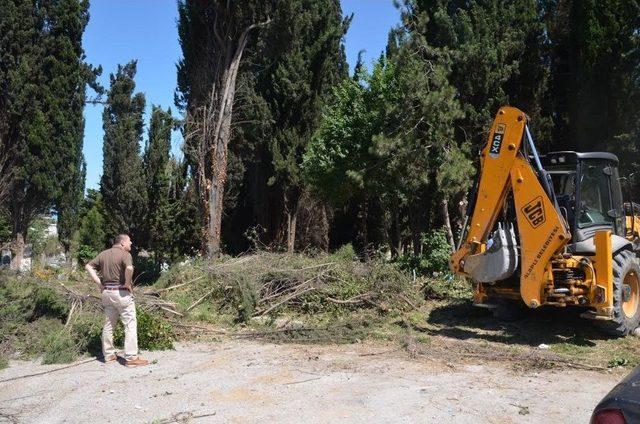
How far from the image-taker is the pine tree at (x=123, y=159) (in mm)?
24578

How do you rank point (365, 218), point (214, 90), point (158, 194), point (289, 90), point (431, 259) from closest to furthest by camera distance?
point (431, 259) → point (214, 90) → point (289, 90) → point (365, 218) → point (158, 194)

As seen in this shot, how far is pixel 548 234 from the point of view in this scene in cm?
852

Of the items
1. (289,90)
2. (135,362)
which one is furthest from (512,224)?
(289,90)

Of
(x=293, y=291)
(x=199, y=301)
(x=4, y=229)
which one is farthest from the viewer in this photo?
(x=4, y=229)

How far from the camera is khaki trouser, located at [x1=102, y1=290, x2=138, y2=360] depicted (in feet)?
26.1

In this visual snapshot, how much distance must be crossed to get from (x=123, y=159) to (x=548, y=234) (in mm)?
21605

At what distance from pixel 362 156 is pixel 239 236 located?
967 centimetres

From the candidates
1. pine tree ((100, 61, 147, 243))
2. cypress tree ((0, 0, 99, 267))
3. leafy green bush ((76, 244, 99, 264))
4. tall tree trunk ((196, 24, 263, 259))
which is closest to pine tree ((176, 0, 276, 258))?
tall tree trunk ((196, 24, 263, 259))

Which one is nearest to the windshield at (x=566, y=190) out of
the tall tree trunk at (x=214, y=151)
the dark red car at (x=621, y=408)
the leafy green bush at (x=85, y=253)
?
the dark red car at (x=621, y=408)

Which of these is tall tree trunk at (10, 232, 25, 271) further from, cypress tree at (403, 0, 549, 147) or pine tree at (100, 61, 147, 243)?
cypress tree at (403, 0, 549, 147)

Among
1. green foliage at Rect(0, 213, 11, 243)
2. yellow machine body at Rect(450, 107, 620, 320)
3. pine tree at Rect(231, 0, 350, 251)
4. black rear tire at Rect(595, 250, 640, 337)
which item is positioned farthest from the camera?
green foliage at Rect(0, 213, 11, 243)

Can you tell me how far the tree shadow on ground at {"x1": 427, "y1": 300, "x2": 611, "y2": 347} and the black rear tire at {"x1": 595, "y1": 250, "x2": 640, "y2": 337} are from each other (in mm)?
311

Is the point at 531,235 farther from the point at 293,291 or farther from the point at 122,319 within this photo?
the point at 122,319

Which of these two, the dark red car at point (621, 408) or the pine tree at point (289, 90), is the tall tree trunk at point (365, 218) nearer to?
the pine tree at point (289, 90)
